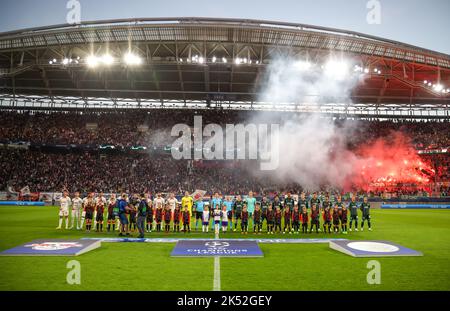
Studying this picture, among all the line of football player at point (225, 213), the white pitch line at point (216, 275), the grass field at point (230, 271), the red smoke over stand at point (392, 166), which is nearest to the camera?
the white pitch line at point (216, 275)

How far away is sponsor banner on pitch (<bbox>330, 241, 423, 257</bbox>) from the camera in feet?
31.7

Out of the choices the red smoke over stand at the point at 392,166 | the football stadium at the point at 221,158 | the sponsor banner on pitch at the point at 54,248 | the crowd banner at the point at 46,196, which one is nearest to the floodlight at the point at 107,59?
the football stadium at the point at 221,158

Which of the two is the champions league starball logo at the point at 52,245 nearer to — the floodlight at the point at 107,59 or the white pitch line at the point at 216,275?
the white pitch line at the point at 216,275

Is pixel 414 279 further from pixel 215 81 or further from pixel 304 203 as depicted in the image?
pixel 215 81

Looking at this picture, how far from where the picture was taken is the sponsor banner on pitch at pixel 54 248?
936 cm

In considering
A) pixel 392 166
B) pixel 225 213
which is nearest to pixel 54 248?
pixel 225 213

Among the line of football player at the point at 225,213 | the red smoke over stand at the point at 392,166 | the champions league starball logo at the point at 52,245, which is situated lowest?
the champions league starball logo at the point at 52,245

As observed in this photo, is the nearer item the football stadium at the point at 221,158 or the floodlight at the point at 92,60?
the football stadium at the point at 221,158

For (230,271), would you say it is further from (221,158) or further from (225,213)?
(221,158)

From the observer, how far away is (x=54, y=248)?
32.1 ft

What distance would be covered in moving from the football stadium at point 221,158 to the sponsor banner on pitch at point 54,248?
9cm

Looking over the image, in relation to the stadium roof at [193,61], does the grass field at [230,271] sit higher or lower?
lower

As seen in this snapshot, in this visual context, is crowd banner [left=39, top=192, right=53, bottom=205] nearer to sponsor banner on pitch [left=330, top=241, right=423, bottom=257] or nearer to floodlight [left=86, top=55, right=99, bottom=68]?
floodlight [left=86, top=55, right=99, bottom=68]

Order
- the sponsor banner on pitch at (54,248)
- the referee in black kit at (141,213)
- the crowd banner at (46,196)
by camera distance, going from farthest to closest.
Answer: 1. the crowd banner at (46,196)
2. the referee in black kit at (141,213)
3. the sponsor banner on pitch at (54,248)
